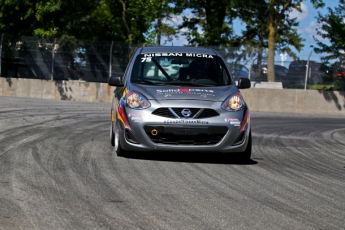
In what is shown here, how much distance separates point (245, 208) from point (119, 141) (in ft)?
12.1

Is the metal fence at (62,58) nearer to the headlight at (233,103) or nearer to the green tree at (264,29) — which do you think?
the green tree at (264,29)

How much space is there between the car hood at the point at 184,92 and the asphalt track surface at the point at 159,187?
0.86 meters

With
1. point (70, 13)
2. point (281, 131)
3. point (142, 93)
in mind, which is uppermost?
point (70, 13)

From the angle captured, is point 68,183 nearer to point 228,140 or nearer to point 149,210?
point 149,210

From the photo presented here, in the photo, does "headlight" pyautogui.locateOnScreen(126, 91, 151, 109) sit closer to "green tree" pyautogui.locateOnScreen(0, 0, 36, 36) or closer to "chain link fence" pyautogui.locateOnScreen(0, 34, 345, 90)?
"chain link fence" pyautogui.locateOnScreen(0, 34, 345, 90)

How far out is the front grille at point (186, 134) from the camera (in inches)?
394

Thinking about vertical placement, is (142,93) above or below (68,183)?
above

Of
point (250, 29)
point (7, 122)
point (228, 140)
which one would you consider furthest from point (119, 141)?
point (250, 29)

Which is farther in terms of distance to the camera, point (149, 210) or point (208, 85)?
point (208, 85)

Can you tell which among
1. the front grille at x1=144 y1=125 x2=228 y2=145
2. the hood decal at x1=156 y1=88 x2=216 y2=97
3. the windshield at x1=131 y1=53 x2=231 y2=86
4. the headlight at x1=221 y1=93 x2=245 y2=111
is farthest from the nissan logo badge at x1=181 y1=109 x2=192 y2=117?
the windshield at x1=131 y1=53 x2=231 y2=86

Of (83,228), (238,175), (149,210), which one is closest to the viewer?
(83,228)

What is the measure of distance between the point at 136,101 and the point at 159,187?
2.50 m

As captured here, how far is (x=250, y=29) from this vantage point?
53.9 meters

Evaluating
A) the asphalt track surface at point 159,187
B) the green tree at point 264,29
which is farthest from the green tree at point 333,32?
the asphalt track surface at point 159,187
